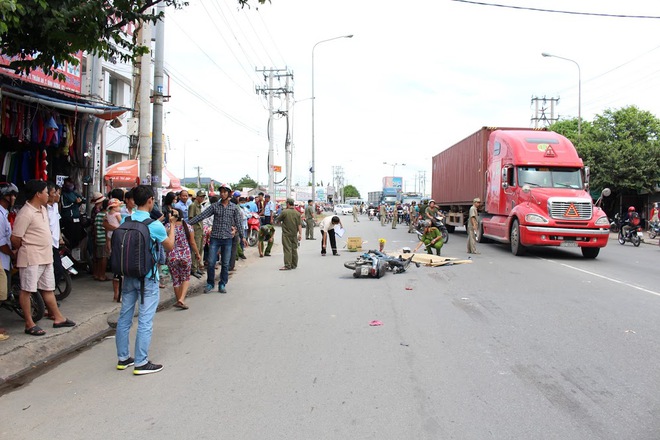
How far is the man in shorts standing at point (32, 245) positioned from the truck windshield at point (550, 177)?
13.0 m

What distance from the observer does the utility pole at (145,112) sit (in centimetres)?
1062

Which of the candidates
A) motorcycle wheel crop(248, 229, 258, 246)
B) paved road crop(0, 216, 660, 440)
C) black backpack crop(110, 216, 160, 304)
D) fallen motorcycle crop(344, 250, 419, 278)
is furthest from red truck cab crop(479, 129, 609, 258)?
black backpack crop(110, 216, 160, 304)

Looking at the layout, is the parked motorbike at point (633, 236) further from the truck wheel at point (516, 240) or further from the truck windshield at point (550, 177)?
the truck wheel at point (516, 240)

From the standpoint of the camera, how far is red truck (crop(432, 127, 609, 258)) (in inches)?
555

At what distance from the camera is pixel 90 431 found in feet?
12.0

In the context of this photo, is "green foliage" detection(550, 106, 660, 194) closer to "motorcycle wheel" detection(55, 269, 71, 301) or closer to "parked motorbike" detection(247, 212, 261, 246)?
"parked motorbike" detection(247, 212, 261, 246)

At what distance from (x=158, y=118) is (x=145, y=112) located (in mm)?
805

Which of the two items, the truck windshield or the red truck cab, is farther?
the truck windshield

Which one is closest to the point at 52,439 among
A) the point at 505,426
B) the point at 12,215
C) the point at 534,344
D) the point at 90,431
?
the point at 90,431

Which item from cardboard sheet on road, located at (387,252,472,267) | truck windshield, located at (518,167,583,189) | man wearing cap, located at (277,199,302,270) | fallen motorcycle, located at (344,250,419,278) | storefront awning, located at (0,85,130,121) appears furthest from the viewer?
truck windshield, located at (518,167,583,189)

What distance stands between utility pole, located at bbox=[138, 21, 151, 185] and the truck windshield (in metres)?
10.5

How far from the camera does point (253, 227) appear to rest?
17172 mm

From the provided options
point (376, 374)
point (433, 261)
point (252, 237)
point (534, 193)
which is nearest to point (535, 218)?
point (534, 193)

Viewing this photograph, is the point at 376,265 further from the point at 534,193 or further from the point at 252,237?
the point at 252,237
